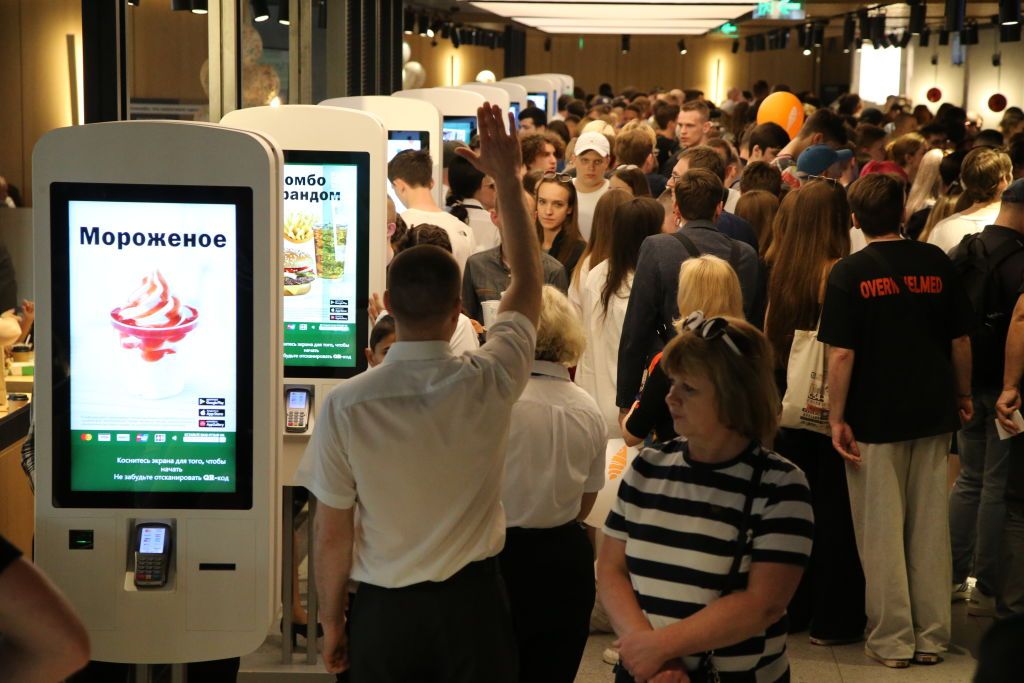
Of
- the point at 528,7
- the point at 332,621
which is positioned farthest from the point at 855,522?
the point at 528,7

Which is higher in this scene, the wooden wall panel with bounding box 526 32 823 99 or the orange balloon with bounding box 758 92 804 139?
the wooden wall panel with bounding box 526 32 823 99

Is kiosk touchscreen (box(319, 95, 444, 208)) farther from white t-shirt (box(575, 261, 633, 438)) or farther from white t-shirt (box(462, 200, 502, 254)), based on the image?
white t-shirt (box(575, 261, 633, 438))

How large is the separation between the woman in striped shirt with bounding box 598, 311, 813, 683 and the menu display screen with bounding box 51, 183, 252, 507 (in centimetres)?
107

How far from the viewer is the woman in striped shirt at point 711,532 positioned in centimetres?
251

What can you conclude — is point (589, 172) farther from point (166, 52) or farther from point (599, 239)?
point (166, 52)

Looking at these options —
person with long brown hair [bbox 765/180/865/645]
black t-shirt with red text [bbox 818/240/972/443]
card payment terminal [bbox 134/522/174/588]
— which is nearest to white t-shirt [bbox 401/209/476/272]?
person with long brown hair [bbox 765/180/865/645]

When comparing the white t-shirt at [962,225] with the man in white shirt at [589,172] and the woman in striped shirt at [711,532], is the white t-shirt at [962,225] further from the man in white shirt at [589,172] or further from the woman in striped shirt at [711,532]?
the woman in striped shirt at [711,532]

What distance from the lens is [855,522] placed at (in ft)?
15.3

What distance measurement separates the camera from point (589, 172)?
23.4 feet

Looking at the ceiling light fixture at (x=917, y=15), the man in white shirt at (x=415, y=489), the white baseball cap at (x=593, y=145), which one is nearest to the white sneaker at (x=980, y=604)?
the white baseball cap at (x=593, y=145)

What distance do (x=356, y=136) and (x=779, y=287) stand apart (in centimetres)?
167

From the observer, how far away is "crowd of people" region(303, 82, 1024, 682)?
2.58 metres

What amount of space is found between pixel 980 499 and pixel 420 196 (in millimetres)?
2714

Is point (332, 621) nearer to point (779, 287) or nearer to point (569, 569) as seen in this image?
point (569, 569)
